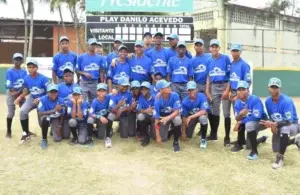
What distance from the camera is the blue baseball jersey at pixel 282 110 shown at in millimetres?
6156

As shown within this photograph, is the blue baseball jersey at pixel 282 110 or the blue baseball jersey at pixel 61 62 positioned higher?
the blue baseball jersey at pixel 61 62

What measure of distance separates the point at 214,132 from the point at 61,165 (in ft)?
9.42

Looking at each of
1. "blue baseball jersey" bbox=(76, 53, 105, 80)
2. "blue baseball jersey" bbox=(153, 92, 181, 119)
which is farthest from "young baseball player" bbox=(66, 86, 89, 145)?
"blue baseball jersey" bbox=(153, 92, 181, 119)

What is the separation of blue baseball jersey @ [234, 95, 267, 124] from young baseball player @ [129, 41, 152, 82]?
185 cm

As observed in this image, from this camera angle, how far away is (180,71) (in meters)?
7.30

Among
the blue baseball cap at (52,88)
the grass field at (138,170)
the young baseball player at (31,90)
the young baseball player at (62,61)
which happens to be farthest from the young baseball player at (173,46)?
the young baseball player at (31,90)

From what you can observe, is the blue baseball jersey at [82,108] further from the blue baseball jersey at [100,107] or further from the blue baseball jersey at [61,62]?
the blue baseball jersey at [61,62]

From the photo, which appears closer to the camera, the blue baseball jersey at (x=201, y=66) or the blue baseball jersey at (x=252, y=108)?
the blue baseball jersey at (x=252, y=108)

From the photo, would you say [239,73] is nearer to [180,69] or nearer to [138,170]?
[180,69]

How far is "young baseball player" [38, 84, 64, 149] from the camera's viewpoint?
22.4ft

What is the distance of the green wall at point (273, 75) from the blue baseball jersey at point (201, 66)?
10.4 metres

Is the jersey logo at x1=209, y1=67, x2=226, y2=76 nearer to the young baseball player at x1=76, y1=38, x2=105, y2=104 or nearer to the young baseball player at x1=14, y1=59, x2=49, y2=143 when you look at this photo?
the young baseball player at x1=76, y1=38, x2=105, y2=104

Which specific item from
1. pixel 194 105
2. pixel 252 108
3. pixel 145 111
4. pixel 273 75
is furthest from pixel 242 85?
pixel 273 75

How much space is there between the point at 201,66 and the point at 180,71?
39 centimetres
